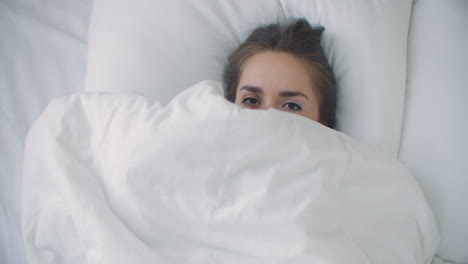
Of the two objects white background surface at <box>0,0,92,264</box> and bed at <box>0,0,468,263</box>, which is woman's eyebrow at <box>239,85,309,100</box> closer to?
bed at <box>0,0,468,263</box>

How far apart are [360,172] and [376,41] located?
36cm

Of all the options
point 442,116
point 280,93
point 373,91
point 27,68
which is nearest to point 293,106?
point 280,93

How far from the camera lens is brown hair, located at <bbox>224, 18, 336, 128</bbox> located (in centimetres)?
95

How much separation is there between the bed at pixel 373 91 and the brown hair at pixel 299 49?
43mm

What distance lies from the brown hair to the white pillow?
0.04m

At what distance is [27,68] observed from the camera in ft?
3.58

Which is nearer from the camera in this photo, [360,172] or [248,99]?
[360,172]

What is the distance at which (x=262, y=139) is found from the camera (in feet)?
2.23

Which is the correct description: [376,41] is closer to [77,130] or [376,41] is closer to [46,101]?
[77,130]

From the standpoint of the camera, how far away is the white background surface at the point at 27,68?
0.92m

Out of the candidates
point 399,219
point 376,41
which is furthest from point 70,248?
point 376,41

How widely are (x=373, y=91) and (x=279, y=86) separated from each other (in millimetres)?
225

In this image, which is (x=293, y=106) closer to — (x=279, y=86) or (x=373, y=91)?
(x=279, y=86)

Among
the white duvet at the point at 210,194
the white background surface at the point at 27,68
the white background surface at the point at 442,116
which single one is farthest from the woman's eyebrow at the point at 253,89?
the white background surface at the point at 27,68
